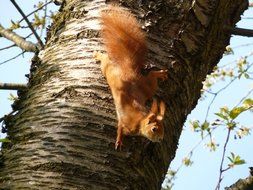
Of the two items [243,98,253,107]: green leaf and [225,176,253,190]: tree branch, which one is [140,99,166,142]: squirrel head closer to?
[225,176,253,190]: tree branch

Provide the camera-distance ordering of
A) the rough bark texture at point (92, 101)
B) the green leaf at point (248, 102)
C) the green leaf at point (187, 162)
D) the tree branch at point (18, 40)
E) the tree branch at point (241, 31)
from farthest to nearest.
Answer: the green leaf at point (187, 162)
the tree branch at point (18, 40)
the green leaf at point (248, 102)
the tree branch at point (241, 31)
the rough bark texture at point (92, 101)

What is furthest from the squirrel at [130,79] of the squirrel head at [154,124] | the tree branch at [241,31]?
the tree branch at [241,31]

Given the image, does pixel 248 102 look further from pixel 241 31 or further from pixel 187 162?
pixel 187 162

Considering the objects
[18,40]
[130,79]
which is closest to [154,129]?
[130,79]

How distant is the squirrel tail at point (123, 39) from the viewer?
1105mm

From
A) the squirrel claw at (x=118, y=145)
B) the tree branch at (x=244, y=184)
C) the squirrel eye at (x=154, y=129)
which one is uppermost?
the squirrel eye at (x=154, y=129)

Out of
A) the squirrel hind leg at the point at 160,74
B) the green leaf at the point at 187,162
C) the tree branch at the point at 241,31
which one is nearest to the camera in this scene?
the squirrel hind leg at the point at 160,74

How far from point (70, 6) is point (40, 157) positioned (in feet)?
1.79

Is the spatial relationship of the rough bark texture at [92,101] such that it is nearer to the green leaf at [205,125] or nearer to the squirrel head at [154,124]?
the squirrel head at [154,124]

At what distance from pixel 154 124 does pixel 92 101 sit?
0.16m

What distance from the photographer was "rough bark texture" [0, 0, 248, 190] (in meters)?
0.95

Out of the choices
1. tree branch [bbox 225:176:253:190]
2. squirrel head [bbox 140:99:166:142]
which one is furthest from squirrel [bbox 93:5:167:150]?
tree branch [bbox 225:176:253:190]

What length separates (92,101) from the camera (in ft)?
3.38

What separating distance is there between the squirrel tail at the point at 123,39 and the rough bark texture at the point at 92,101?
0.02 metres
